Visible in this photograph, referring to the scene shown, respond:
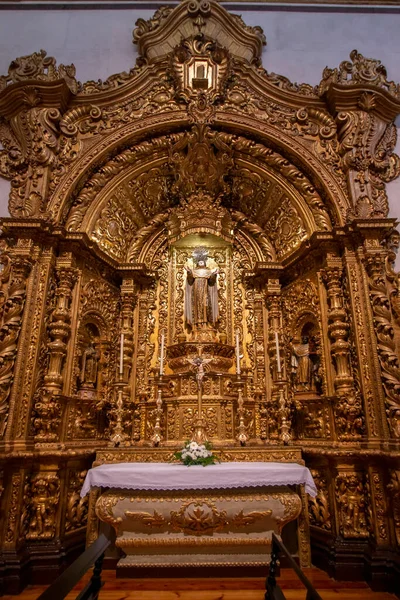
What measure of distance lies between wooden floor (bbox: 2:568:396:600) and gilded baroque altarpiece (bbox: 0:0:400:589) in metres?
0.32

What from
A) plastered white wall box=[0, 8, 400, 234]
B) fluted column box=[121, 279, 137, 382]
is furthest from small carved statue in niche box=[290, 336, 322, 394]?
plastered white wall box=[0, 8, 400, 234]

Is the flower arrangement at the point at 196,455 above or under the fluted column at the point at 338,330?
under

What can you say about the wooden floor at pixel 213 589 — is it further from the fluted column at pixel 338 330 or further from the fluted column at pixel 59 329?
the fluted column at pixel 59 329

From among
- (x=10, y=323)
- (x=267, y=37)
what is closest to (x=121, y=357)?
(x=10, y=323)

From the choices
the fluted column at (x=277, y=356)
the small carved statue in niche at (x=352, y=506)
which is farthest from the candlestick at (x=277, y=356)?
the small carved statue in niche at (x=352, y=506)

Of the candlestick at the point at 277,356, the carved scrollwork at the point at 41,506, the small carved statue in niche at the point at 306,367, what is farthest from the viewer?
the candlestick at the point at 277,356

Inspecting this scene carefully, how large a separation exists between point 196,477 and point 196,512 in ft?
1.37

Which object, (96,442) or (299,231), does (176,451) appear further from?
(299,231)

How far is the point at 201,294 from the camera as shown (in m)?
7.45

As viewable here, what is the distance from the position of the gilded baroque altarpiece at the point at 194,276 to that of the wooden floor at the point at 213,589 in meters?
0.32

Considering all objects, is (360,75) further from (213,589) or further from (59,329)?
(213,589)

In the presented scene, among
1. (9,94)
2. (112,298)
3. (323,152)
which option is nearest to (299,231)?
(323,152)

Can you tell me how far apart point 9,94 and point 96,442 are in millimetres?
5925

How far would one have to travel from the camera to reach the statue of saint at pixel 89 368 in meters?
6.50
